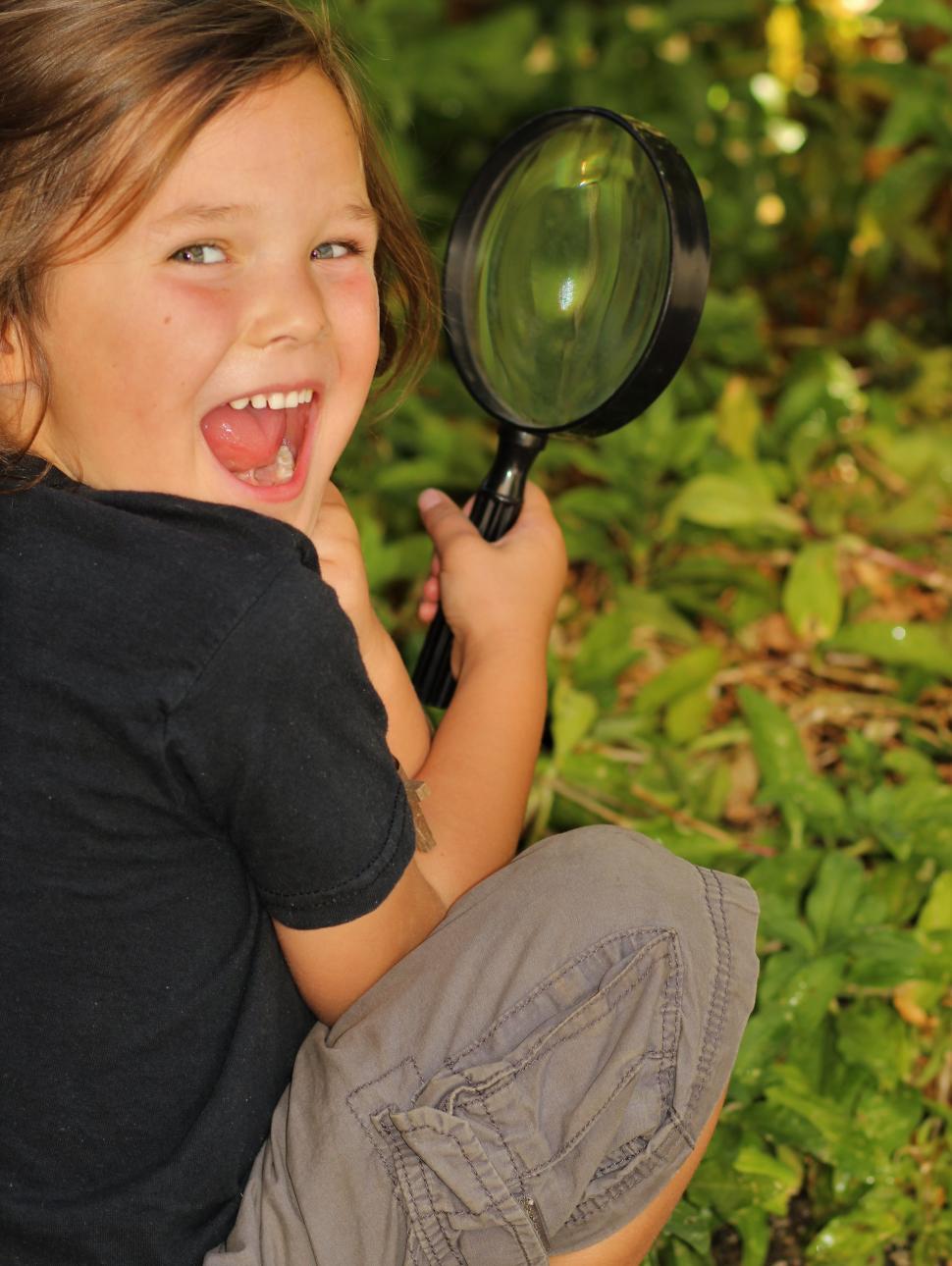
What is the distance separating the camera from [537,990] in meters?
1.36

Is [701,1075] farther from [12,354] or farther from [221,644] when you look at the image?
[12,354]

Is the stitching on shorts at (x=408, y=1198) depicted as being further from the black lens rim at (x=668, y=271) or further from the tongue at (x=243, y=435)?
the black lens rim at (x=668, y=271)

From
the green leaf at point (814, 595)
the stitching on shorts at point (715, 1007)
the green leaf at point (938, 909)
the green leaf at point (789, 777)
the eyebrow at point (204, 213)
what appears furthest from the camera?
the green leaf at point (814, 595)

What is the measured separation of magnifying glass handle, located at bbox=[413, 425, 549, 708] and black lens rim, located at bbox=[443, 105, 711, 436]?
66mm

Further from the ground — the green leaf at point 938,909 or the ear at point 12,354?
the ear at point 12,354

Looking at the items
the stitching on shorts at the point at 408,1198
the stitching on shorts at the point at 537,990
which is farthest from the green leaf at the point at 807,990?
the stitching on shorts at the point at 408,1198

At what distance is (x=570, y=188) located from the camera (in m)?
1.70

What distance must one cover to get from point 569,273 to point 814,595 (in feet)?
3.44

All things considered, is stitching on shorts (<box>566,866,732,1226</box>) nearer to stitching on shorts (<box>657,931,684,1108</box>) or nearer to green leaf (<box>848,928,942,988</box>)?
stitching on shorts (<box>657,931,684,1108</box>)

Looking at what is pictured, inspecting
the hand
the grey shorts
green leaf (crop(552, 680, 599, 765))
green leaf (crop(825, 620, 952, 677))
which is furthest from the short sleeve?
green leaf (crop(825, 620, 952, 677))

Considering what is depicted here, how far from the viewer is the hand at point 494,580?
69.9 inches

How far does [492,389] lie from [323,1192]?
0.92 meters

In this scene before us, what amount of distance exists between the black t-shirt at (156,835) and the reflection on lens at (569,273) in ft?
1.71

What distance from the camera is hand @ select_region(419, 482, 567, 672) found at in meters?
1.77
